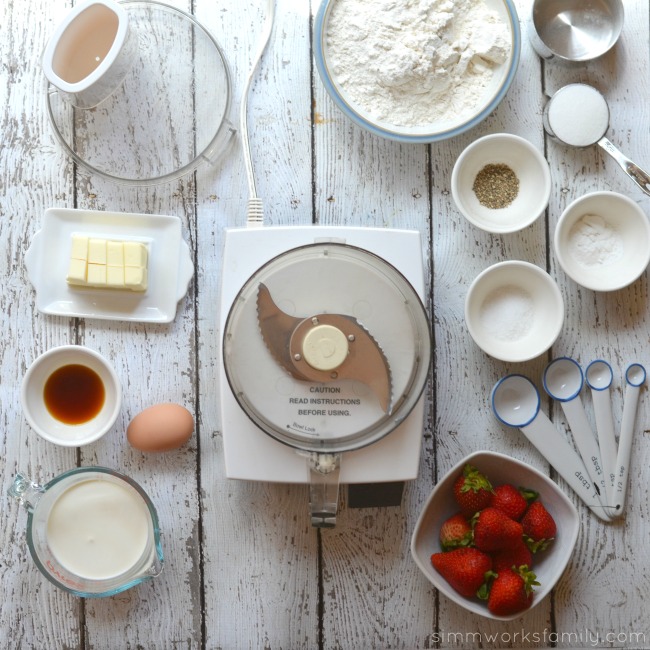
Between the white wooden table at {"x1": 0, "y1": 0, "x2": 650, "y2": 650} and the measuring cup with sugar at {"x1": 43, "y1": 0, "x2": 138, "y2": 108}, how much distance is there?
129 millimetres

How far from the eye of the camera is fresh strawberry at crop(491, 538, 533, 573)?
910mm

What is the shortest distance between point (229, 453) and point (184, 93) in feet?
1.77

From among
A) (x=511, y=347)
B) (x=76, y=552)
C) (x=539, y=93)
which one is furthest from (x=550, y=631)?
(x=539, y=93)

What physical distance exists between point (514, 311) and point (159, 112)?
61cm

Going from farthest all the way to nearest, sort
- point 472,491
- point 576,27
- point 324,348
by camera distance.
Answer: point 576,27, point 472,491, point 324,348

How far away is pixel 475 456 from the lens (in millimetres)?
930

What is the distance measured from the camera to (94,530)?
0.93 m

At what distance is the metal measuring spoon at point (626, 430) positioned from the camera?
3.24 feet

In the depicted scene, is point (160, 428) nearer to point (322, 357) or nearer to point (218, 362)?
point (218, 362)

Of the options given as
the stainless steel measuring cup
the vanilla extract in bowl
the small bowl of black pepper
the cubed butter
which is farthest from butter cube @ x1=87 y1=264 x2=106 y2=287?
the stainless steel measuring cup

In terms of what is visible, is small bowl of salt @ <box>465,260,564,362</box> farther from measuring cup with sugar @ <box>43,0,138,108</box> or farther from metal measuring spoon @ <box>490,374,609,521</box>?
measuring cup with sugar @ <box>43,0,138,108</box>

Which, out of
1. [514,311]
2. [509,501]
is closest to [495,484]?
[509,501]

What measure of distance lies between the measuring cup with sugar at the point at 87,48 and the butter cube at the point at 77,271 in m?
0.23

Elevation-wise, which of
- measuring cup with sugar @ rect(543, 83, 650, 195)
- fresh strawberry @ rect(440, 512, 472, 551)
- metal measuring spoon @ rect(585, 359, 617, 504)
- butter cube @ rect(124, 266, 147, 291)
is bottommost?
fresh strawberry @ rect(440, 512, 472, 551)
